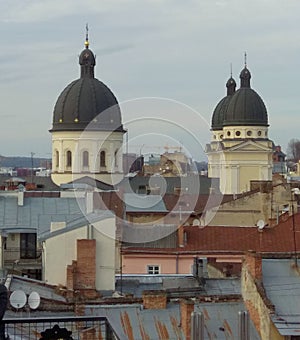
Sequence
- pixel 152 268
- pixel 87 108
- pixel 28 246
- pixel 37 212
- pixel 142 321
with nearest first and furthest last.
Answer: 1. pixel 142 321
2. pixel 28 246
3. pixel 152 268
4. pixel 37 212
5. pixel 87 108

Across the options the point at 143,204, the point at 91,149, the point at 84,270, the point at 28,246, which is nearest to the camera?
the point at 84,270

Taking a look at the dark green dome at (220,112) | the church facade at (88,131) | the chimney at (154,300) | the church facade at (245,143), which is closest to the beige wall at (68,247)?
the chimney at (154,300)

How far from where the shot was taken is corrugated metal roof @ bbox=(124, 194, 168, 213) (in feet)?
144

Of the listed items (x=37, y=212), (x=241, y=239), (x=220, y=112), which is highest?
(x=220, y=112)

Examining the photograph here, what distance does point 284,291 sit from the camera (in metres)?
19.1

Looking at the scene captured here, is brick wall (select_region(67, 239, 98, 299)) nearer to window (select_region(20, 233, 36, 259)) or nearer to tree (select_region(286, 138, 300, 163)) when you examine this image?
window (select_region(20, 233, 36, 259))

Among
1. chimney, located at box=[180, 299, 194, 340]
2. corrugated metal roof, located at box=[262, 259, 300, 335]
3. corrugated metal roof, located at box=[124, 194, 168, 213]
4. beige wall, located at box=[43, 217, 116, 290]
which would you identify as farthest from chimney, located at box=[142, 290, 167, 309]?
corrugated metal roof, located at box=[124, 194, 168, 213]

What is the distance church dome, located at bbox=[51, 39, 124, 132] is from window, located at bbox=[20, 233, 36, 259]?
31.8 m

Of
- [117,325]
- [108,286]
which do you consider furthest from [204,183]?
[117,325]

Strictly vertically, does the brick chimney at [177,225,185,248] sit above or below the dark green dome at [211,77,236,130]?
below

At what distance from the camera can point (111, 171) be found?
6519 centimetres

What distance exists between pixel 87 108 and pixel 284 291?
153ft

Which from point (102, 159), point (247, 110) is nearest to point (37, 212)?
point (102, 159)

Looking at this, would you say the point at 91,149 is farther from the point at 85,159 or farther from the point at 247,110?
the point at 247,110
